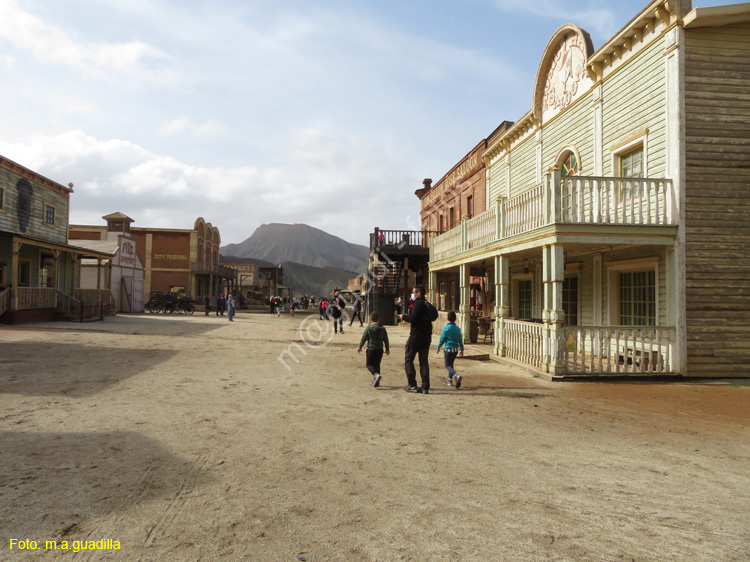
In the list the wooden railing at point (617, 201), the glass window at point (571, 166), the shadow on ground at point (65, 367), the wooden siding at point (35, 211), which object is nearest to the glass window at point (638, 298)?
the wooden railing at point (617, 201)

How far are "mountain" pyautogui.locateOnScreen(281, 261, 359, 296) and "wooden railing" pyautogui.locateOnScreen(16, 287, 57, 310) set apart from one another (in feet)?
483

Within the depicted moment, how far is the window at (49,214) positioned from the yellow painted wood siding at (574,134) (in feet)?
74.1

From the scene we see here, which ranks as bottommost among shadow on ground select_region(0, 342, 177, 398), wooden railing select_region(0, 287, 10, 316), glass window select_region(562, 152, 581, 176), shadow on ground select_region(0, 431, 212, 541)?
shadow on ground select_region(0, 431, 212, 541)

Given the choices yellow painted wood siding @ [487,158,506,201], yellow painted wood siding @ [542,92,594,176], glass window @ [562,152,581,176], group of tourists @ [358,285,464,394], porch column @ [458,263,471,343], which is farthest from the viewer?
yellow painted wood siding @ [487,158,506,201]

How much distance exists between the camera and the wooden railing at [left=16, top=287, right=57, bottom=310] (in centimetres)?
1831

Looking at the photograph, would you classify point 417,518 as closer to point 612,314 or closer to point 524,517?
point 524,517

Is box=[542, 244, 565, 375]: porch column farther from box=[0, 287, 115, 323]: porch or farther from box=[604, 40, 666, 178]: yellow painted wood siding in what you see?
box=[0, 287, 115, 323]: porch

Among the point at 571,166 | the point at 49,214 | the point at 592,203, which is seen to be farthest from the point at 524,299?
the point at 49,214

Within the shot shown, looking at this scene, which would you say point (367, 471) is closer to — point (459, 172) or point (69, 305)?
point (459, 172)

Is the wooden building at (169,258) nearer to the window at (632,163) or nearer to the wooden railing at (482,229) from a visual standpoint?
the wooden railing at (482,229)

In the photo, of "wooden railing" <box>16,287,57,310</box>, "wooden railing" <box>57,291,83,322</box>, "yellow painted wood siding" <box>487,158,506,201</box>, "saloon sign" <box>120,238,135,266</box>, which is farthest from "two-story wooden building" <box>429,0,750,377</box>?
"saloon sign" <box>120,238,135,266</box>

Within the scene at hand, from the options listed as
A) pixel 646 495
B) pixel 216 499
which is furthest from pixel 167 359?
pixel 646 495

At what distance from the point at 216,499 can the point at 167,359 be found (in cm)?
813

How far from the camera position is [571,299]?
1401 centimetres
